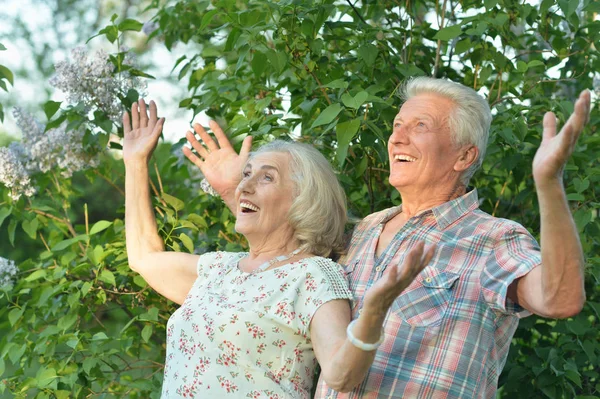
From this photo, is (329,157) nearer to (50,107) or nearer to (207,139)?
(207,139)

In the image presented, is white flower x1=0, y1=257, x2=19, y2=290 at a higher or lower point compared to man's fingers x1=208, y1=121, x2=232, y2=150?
lower

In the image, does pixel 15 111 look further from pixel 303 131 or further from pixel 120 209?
pixel 303 131

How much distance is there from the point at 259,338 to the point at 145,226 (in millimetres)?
737

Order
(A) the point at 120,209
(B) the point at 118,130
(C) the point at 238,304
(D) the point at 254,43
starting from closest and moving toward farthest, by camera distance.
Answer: (C) the point at 238,304 < (D) the point at 254,43 < (B) the point at 118,130 < (A) the point at 120,209

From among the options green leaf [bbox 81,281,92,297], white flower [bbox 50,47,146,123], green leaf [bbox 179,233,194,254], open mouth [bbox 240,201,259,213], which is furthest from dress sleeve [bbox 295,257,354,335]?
white flower [bbox 50,47,146,123]

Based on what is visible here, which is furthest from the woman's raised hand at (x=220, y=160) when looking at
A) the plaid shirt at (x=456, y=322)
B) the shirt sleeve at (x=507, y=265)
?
the shirt sleeve at (x=507, y=265)

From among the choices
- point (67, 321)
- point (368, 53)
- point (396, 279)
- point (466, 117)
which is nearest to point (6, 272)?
point (67, 321)

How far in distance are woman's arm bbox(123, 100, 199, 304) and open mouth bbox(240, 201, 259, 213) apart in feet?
0.89

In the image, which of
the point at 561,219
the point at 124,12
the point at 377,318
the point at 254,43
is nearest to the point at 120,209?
the point at 254,43

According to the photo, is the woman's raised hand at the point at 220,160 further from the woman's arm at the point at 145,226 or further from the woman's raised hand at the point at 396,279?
the woman's raised hand at the point at 396,279

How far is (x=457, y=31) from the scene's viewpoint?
2521 mm

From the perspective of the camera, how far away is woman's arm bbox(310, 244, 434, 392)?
1.61 metres

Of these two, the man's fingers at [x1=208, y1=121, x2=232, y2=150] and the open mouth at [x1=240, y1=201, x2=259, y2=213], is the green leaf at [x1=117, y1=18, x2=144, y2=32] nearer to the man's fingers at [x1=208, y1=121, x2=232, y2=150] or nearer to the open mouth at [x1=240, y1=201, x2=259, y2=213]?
the man's fingers at [x1=208, y1=121, x2=232, y2=150]

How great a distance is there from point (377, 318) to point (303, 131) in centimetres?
129
